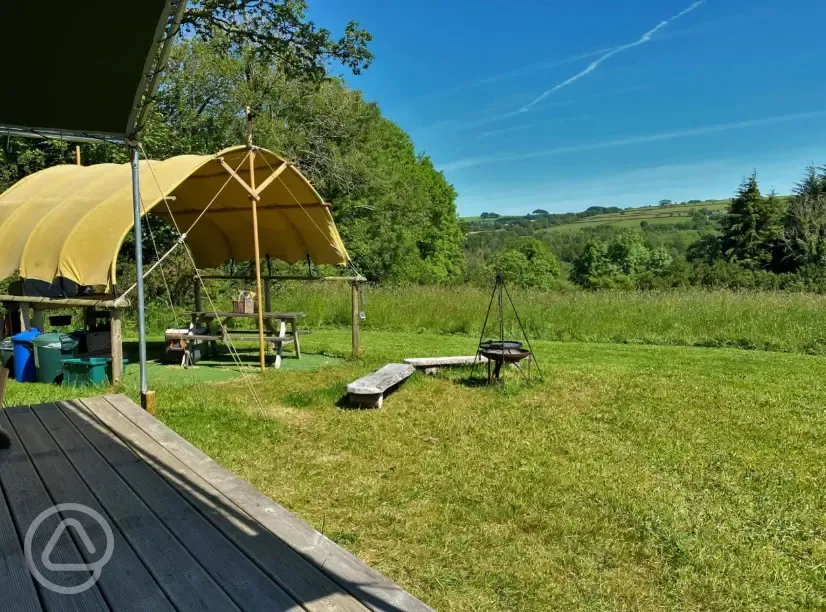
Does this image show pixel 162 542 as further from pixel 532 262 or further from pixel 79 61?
pixel 532 262

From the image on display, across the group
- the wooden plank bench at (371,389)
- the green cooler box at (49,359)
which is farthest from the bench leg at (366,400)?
the green cooler box at (49,359)

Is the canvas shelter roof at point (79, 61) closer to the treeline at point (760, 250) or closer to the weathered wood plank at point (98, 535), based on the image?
the weathered wood plank at point (98, 535)

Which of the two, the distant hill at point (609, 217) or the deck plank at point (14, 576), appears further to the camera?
the distant hill at point (609, 217)

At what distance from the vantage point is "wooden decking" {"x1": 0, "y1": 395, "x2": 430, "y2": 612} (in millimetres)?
2014

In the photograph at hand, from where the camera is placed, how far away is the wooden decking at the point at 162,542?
2.01 meters

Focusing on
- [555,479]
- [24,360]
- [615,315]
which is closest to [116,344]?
[24,360]

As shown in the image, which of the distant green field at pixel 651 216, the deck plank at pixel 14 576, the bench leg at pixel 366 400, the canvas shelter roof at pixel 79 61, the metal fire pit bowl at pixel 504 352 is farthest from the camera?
the distant green field at pixel 651 216

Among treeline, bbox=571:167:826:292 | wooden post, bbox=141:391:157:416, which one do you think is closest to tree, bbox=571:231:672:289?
treeline, bbox=571:167:826:292

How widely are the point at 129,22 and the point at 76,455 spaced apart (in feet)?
8.07

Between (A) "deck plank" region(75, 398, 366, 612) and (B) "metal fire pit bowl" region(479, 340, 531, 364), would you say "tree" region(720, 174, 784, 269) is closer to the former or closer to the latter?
(B) "metal fire pit bowl" region(479, 340, 531, 364)

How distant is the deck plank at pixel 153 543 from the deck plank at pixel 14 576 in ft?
1.15

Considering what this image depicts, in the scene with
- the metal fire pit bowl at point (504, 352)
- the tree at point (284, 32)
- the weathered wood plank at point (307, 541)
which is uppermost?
the tree at point (284, 32)

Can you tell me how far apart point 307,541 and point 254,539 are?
0.21 meters

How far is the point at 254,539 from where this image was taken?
2.43 meters
